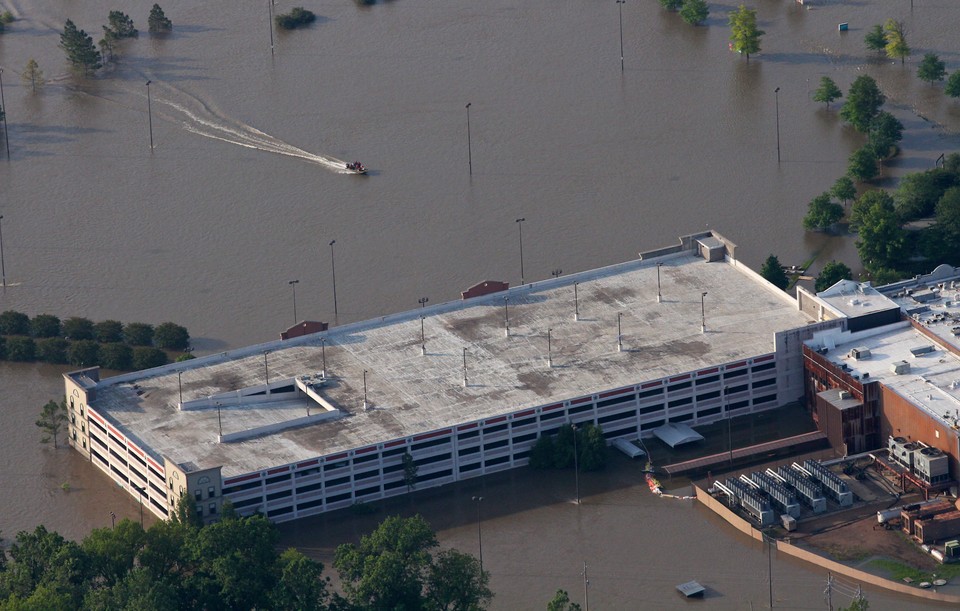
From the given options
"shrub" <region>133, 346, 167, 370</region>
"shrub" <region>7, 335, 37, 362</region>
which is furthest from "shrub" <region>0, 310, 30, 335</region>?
"shrub" <region>133, 346, 167, 370</region>

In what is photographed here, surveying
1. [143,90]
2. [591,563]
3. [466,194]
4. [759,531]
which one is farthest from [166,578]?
[143,90]

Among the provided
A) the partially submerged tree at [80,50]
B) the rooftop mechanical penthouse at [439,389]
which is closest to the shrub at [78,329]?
the rooftop mechanical penthouse at [439,389]

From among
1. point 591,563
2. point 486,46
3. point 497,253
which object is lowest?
point 591,563

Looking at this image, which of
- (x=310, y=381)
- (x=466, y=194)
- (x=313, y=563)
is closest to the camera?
(x=313, y=563)

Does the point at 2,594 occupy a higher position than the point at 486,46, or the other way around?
the point at 486,46

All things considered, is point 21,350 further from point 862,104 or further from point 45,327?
point 862,104

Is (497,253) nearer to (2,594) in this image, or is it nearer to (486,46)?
(486,46)

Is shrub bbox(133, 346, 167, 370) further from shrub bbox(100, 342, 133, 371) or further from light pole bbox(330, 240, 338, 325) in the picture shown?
light pole bbox(330, 240, 338, 325)

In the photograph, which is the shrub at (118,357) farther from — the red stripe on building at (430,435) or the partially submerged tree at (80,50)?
the partially submerged tree at (80,50)
